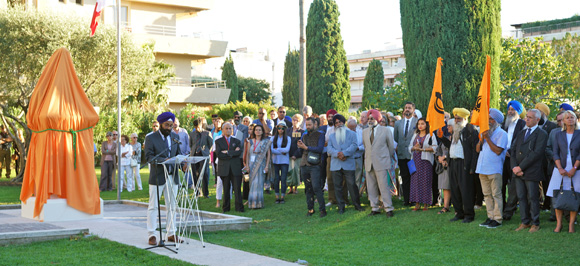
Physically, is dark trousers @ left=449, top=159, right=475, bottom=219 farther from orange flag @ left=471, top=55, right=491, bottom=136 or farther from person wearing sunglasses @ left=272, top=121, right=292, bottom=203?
person wearing sunglasses @ left=272, top=121, right=292, bottom=203

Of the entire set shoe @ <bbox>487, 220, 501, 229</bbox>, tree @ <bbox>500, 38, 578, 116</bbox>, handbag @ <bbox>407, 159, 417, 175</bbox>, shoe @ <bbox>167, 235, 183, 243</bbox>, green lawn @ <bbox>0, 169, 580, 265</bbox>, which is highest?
tree @ <bbox>500, 38, 578, 116</bbox>

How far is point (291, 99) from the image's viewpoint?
63938 millimetres

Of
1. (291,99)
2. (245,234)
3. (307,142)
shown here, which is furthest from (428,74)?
(291,99)

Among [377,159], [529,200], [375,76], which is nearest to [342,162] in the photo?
[377,159]

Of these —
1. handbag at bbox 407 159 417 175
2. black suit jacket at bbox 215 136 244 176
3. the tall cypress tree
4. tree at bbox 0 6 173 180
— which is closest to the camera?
handbag at bbox 407 159 417 175

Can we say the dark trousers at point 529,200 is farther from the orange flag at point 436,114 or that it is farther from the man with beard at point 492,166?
the orange flag at point 436,114

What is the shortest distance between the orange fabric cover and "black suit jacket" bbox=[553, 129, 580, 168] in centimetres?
874

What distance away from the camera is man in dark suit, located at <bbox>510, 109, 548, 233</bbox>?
1079cm

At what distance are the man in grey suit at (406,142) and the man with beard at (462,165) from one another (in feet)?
5.76

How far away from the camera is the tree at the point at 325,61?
40094mm

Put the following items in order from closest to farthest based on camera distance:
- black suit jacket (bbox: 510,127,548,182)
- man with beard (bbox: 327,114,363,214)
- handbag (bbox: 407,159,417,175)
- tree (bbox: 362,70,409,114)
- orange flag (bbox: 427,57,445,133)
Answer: black suit jacket (bbox: 510,127,548,182) < orange flag (bbox: 427,57,445,133) < handbag (bbox: 407,159,417,175) < man with beard (bbox: 327,114,363,214) < tree (bbox: 362,70,409,114)

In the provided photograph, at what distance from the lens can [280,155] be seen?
1653cm

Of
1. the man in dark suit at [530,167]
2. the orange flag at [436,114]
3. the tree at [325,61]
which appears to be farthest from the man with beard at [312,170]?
the tree at [325,61]

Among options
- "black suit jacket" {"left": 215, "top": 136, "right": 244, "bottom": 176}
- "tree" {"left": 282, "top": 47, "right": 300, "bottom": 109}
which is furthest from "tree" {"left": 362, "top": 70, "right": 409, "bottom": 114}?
"tree" {"left": 282, "top": 47, "right": 300, "bottom": 109}
